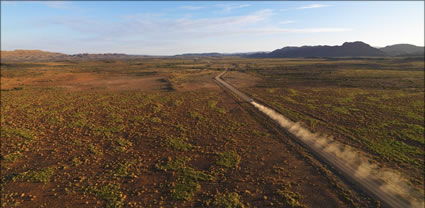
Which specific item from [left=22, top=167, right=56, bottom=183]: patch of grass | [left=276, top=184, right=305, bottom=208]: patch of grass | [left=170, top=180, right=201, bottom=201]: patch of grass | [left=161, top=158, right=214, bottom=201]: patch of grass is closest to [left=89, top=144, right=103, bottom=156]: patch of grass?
[left=22, top=167, right=56, bottom=183]: patch of grass

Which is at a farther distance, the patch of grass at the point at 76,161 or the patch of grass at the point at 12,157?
the patch of grass at the point at 12,157

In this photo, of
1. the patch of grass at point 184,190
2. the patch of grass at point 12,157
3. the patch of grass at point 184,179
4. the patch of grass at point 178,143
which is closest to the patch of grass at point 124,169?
the patch of grass at point 184,179

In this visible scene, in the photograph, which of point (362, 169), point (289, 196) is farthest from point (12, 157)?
point (362, 169)

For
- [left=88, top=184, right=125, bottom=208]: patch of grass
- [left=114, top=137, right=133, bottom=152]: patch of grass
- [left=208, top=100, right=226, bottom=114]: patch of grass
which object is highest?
[left=208, top=100, right=226, bottom=114]: patch of grass

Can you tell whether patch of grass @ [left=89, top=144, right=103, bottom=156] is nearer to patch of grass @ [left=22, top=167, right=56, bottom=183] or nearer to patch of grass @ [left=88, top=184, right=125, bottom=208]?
patch of grass @ [left=22, top=167, right=56, bottom=183]

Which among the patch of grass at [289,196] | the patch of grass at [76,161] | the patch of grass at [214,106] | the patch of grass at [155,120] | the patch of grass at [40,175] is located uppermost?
the patch of grass at [214,106]

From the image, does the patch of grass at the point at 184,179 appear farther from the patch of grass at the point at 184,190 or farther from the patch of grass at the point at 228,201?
the patch of grass at the point at 228,201
